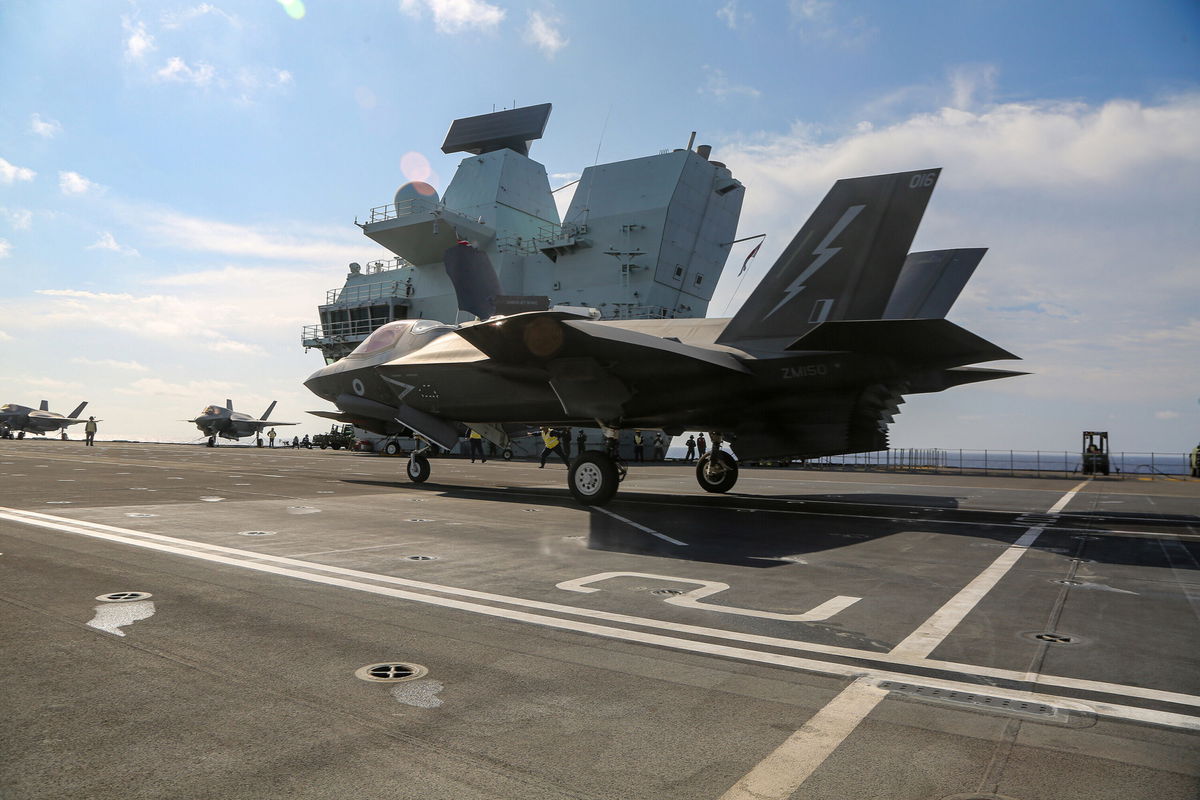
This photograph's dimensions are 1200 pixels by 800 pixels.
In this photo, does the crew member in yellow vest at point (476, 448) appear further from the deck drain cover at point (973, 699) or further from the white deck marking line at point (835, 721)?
the deck drain cover at point (973, 699)

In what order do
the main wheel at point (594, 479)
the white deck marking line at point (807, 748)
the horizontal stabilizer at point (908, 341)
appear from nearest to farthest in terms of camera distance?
the white deck marking line at point (807, 748) < the horizontal stabilizer at point (908, 341) < the main wheel at point (594, 479)

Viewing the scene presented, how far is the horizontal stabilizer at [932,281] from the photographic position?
555 inches

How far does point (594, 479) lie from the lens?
12812 mm

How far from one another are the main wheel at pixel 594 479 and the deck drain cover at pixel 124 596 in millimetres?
8043

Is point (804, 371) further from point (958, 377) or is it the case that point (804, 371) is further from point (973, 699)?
point (973, 699)

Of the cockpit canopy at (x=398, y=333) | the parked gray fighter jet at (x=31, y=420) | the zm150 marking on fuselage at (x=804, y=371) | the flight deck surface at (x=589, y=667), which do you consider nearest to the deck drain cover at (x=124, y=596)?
the flight deck surface at (x=589, y=667)

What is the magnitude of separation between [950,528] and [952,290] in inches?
239

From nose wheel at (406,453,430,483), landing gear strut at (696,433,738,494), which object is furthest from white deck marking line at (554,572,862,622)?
nose wheel at (406,453,430,483)

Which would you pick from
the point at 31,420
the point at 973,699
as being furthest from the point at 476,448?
the point at 31,420

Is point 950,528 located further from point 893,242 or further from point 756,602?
point 756,602

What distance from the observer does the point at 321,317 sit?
56.9 metres

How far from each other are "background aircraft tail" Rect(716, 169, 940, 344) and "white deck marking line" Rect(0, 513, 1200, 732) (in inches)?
334

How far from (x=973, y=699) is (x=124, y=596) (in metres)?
5.80

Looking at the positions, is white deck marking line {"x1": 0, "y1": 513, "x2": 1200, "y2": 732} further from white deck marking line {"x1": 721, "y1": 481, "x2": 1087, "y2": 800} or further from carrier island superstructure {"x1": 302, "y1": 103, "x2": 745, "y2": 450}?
carrier island superstructure {"x1": 302, "y1": 103, "x2": 745, "y2": 450}
